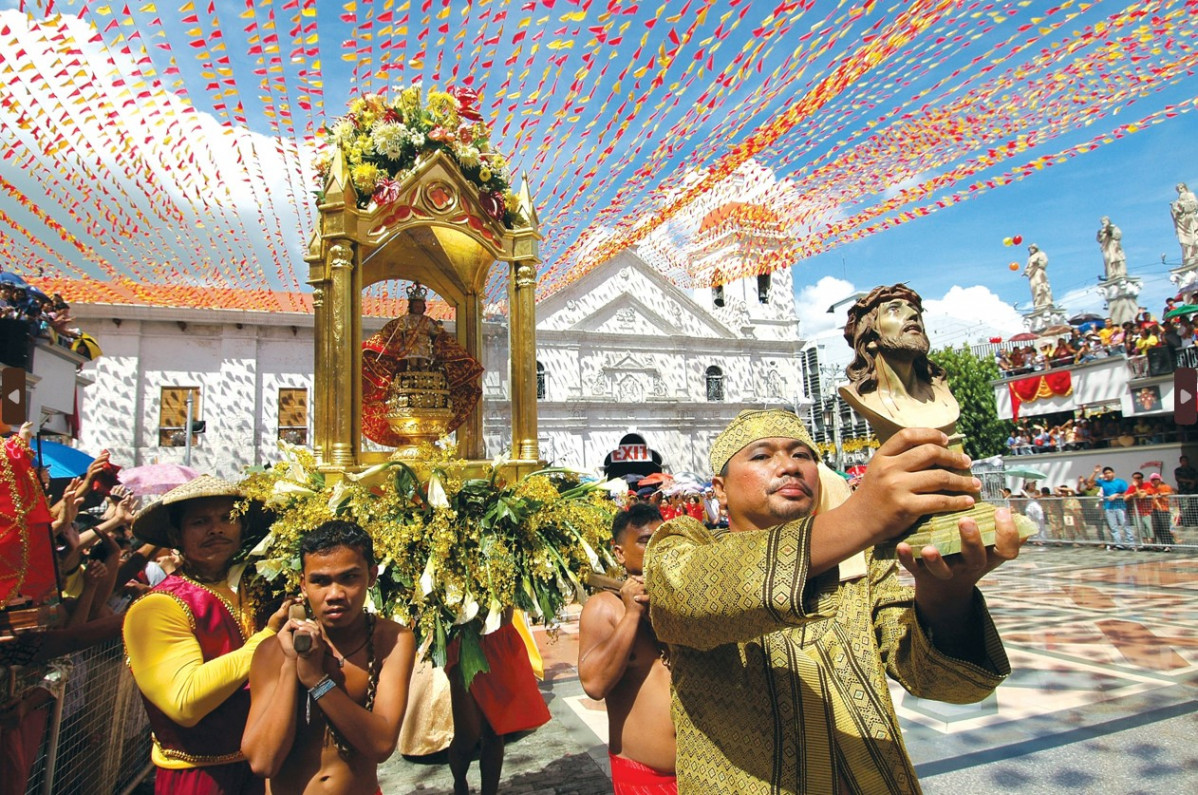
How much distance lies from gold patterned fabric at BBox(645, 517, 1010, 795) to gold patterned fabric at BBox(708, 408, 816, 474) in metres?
0.28

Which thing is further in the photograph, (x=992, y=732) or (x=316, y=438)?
(x=992, y=732)

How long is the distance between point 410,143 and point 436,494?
2.46 metres

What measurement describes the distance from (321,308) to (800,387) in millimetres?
32930

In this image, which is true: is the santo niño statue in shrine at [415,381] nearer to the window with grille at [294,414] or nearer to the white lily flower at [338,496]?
the white lily flower at [338,496]

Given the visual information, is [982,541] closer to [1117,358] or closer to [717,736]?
[717,736]

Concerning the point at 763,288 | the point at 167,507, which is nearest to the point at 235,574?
the point at 167,507

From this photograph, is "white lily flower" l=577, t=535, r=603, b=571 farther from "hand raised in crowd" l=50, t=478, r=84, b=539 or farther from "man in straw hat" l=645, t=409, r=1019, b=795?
"hand raised in crowd" l=50, t=478, r=84, b=539

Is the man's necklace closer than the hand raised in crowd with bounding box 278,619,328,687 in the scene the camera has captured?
No

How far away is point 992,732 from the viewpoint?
4.87 meters

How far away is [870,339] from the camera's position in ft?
5.49

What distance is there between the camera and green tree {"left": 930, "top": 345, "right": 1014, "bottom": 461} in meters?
34.8

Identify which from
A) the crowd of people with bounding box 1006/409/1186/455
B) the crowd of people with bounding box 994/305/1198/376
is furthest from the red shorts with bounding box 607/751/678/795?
the crowd of people with bounding box 1006/409/1186/455

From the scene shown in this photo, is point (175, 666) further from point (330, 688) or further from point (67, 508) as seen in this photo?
point (67, 508)

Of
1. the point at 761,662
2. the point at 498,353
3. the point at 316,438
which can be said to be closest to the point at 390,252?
the point at 316,438
